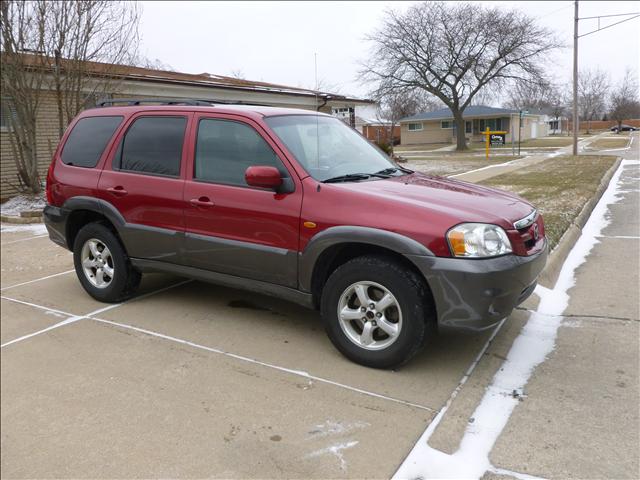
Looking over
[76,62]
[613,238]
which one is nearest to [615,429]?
[613,238]

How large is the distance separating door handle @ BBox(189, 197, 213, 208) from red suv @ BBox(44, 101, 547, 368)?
0.5 inches

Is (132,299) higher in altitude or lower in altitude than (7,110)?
lower

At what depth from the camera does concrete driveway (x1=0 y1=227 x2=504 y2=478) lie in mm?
2855

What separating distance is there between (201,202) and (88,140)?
1.81 m

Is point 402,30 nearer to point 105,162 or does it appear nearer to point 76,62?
point 76,62

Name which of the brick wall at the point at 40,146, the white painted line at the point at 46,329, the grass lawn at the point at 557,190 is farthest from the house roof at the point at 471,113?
the white painted line at the point at 46,329

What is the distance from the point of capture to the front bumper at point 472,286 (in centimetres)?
340

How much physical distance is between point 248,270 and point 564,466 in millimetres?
2532

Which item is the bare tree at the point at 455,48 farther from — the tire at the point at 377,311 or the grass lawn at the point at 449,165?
the tire at the point at 377,311

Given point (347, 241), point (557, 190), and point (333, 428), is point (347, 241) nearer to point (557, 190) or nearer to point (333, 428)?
point (333, 428)

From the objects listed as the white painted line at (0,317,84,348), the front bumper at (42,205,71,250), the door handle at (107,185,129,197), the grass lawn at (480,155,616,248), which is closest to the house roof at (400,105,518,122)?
the grass lawn at (480,155,616,248)

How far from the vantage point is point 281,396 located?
11.5 feet

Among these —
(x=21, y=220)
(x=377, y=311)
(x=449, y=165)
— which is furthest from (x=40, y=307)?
(x=449, y=165)

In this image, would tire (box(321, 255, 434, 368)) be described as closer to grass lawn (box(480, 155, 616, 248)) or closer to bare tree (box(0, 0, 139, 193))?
grass lawn (box(480, 155, 616, 248))
